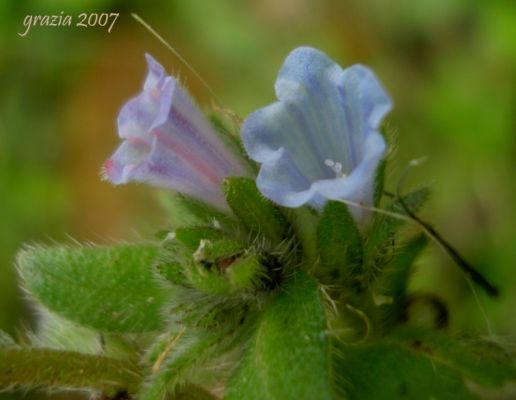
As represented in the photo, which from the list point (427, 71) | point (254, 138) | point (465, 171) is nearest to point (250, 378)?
point (254, 138)

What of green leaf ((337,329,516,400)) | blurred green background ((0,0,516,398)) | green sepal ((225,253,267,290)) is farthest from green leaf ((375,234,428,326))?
blurred green background ((0,0,516,398))

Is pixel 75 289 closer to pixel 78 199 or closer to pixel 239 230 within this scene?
pixel 239 230

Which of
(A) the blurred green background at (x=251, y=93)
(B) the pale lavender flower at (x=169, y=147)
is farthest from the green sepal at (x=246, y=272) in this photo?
(A) the blurred green background at (x=251, y=93)

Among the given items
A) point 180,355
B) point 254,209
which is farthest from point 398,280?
point 180,355

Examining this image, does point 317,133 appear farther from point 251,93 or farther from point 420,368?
point 251,93

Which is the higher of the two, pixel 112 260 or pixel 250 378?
pixel 112 260

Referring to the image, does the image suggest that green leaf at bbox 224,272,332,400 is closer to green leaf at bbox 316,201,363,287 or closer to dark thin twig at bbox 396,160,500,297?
green leaf at bbox 316,201,363,287
